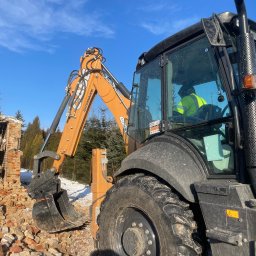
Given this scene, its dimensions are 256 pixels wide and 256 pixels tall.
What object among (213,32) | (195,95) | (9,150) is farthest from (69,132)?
(9,150)

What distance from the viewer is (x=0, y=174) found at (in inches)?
560

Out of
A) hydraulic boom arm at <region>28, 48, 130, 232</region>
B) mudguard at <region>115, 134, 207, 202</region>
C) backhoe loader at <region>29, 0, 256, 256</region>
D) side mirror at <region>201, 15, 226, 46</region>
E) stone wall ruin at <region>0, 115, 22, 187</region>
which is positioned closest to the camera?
backhoe loader at <region>29, 0, 256, 256</region>

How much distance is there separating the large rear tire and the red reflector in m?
1.22

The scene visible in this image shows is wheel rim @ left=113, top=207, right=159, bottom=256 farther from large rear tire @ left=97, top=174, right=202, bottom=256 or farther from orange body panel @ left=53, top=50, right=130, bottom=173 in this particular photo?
orange body panel @ left=53, top=50, right=130, bottom=173

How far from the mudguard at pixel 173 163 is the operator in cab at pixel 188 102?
28cm

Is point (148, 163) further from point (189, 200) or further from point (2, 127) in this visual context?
point (2, 127)

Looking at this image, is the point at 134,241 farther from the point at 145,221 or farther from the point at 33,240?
the point at 33,240

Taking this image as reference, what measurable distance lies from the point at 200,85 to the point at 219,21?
629 mm

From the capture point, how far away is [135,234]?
3607 mm

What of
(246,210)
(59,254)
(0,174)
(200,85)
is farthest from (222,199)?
(0,174)

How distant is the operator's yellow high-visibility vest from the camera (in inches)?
139

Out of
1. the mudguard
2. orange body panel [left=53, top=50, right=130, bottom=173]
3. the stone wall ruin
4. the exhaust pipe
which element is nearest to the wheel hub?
the mudguard

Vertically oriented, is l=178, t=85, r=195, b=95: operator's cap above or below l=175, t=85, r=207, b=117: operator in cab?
above

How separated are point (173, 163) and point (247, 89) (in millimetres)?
1029
